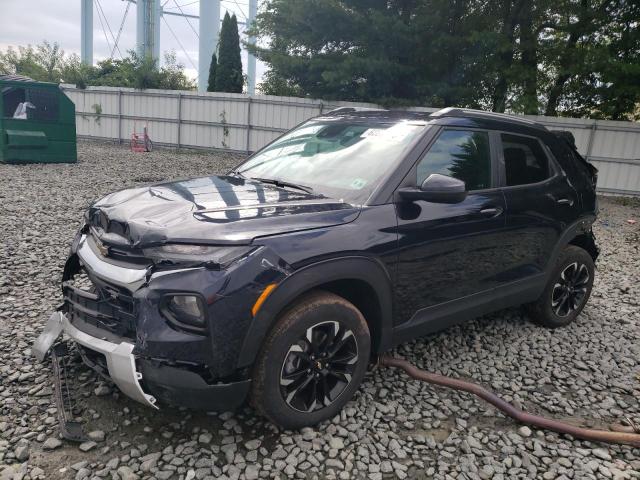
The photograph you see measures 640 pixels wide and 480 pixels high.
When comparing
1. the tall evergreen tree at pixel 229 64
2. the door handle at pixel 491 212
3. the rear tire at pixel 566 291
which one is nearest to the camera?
the door handle at pixel 491 212

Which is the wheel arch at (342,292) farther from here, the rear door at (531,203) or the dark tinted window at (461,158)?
the rear door at (531,203)

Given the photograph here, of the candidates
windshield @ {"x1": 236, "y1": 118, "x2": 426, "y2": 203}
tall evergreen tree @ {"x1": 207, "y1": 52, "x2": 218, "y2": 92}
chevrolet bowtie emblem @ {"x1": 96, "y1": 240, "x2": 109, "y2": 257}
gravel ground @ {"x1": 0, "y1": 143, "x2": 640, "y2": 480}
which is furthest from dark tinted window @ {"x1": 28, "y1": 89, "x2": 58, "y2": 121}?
chevrolet bowtie emblem @ {"x1": 96, "y1": 240, "x2": 109, "y2": 257}

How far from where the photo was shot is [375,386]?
332 centimetres

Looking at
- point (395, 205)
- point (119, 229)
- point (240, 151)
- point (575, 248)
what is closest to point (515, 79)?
point (240, 151)

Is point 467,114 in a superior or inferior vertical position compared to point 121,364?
superior

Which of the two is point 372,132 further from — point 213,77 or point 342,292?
point 213,77

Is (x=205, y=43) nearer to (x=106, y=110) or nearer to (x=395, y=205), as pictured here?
(x=106, y=110)

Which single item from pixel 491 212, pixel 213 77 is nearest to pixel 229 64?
pixel 213 77

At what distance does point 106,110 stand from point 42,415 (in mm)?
20171

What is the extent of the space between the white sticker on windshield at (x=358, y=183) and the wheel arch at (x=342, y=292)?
513mm

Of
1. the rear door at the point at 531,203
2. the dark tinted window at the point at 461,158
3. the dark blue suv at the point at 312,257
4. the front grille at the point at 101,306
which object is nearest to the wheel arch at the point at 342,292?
the dark blue suv at the point at 312,257

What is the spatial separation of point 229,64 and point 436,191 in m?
20.5

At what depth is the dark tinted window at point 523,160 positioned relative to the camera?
383cm

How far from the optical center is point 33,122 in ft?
40.4
